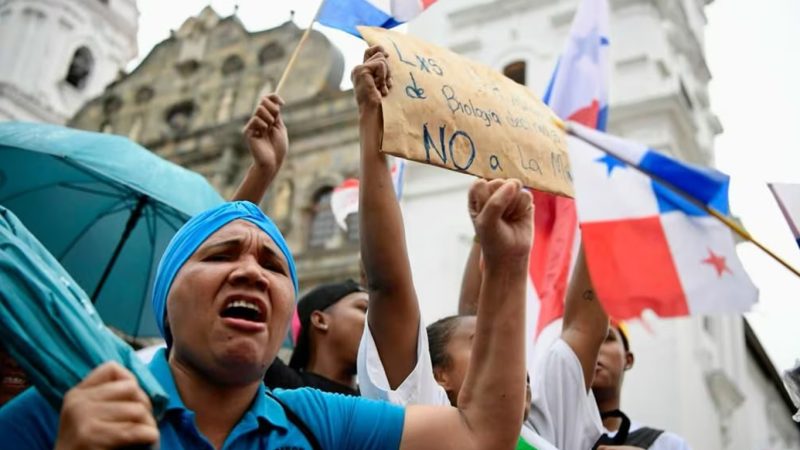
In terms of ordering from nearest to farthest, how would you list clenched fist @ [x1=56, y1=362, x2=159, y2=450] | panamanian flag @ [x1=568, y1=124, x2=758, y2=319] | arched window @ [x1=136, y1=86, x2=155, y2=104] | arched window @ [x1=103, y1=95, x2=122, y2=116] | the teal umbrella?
1. clenched fist @ [x1=56, y1=362, x2=159, y2=450]
2. panamanian flag @ [x1=568, y1=124, x2=758, y2=319]
3. the teal umbrella
4. arched window @ [x1=136, y1=86, x2=155, y2=104]
5. arched window @ [x1=103, y1=95, x2=122, y2=116]

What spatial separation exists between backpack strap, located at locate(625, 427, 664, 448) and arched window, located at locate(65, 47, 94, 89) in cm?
2095

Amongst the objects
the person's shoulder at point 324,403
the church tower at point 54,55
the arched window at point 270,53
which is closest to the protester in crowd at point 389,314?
the person's shoulder at point 324,403

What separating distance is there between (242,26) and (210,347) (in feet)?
55.3

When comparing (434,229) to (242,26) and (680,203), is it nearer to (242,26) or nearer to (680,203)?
(680,203)

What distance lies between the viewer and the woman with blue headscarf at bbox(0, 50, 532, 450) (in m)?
1.29

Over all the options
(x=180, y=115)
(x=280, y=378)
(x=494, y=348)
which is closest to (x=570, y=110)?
(x=280, y=378)

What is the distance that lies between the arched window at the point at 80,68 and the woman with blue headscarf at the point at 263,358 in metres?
21.3

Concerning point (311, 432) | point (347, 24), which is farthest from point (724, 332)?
point (311, 432)

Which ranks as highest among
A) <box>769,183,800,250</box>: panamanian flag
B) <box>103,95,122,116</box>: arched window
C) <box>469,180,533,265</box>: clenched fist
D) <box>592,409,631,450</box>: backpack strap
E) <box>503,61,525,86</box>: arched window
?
<box>103,95,122,116</box>: arched window

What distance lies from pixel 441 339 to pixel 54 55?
2033 centimetres

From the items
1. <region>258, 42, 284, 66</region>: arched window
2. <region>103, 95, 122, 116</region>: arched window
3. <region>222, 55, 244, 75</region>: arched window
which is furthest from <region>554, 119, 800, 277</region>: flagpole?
<region>103, 95, 122, 116</region>: arched window

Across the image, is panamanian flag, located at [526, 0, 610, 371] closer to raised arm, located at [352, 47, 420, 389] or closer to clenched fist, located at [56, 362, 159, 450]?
raised arm, located at [352, 47, 420, 389]

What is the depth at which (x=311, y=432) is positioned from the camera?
134 cm

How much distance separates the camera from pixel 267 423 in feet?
4.30
